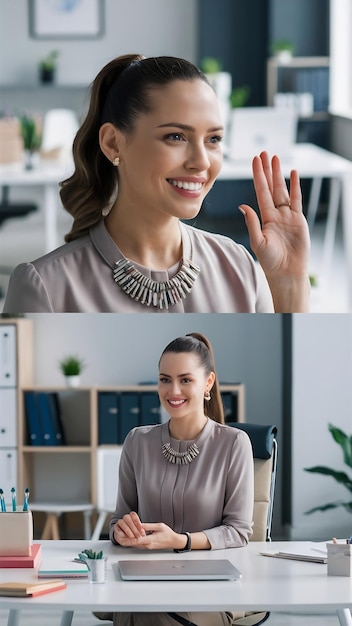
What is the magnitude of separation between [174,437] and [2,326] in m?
0.21

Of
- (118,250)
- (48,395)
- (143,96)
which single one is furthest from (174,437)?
(143,96)

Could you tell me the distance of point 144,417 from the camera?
3.28ft

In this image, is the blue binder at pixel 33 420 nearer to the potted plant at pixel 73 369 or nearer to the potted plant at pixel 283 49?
the potted plant at pixel 73 369

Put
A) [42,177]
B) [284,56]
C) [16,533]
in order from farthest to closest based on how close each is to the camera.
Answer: [284,56] → [42,177] → [16,533]

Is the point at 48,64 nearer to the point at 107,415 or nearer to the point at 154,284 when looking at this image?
the point at 107,415

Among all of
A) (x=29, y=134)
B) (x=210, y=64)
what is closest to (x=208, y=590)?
(x=29, y=134)

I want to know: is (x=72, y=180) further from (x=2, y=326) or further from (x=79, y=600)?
(x=79, y=600)

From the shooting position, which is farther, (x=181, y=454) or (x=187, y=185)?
(x=181, y=454)

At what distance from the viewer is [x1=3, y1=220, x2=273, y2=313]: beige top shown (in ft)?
2.64

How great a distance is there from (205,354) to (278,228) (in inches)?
9.1

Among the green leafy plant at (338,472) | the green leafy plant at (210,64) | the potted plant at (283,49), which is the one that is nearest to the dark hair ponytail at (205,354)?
the green leafy plant at (338,472)

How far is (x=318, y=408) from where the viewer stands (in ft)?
3.35

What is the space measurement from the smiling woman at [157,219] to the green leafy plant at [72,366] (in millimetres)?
150

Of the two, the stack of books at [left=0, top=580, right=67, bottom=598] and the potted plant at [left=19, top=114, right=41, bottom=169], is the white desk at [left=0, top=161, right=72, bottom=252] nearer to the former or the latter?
the potted plant at [left=19, top=114, right=41, bottom=169]
